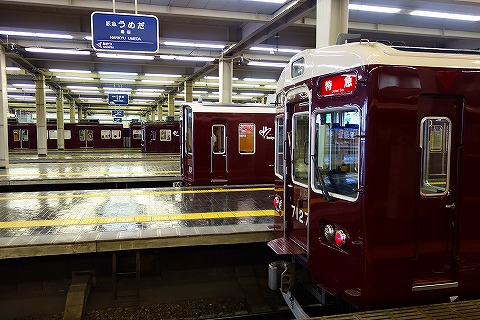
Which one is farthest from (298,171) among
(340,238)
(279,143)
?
(340,238)

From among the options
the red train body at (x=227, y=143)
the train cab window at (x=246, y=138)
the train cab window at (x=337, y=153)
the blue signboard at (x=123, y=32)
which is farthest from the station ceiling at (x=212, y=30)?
the train cab window at (x=337, y=153)

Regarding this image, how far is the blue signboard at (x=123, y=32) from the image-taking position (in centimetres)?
933

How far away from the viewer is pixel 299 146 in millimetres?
4887

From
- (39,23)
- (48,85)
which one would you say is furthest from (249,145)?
(48,85)

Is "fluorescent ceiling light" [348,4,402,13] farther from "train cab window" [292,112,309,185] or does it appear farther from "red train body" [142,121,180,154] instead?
"red train body" [142,121,180,154]

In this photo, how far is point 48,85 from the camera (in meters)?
27.6

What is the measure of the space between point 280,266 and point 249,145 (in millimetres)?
6485

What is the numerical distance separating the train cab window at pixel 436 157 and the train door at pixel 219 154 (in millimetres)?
7589

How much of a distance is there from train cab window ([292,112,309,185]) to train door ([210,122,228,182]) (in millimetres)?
6123

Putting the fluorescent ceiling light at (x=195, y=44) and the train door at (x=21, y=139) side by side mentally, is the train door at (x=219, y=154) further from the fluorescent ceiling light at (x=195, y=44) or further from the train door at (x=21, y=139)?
the train door at (x=21, y=139)

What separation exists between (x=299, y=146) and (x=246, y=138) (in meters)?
6.15

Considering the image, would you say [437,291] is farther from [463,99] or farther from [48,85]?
[48,85]

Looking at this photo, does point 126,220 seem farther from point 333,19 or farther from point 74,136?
point 74,136

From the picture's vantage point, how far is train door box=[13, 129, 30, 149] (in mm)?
31531
